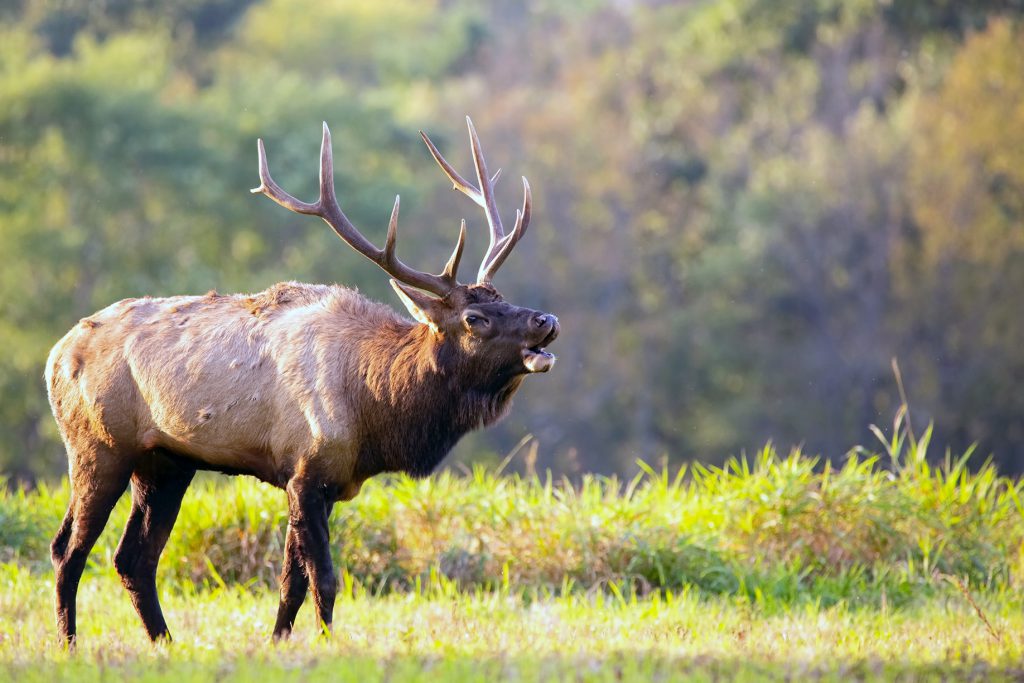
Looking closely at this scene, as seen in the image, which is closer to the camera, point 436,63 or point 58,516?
point 58,516

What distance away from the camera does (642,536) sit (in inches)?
382

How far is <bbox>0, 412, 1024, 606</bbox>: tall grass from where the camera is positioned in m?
9.48

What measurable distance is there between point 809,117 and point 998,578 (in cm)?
3539

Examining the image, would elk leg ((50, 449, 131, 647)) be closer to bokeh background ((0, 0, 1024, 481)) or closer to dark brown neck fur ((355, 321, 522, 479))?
dark brown neck fur ((355, 321, 522, 479))

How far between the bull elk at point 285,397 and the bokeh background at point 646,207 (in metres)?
24.2

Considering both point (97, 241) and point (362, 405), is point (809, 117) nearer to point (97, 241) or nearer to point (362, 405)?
point (97, 241)

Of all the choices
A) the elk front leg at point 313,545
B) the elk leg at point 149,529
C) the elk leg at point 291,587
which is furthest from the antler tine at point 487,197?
the elk leg at point 149,529

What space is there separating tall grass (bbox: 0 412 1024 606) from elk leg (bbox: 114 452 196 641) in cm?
144

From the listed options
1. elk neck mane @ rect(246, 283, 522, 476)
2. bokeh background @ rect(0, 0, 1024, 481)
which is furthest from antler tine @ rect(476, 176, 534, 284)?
bokeh background @ rect(0, 0, 1024, 481)

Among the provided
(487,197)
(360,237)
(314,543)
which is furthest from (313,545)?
(487,197)

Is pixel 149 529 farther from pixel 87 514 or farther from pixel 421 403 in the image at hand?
pixel 421 403

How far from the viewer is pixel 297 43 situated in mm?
56406

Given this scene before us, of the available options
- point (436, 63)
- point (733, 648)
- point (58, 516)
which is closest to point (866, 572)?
point (733, 648)

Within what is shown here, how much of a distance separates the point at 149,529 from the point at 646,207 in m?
35.9
